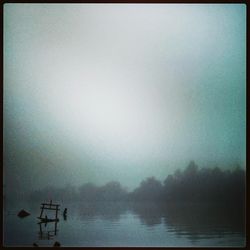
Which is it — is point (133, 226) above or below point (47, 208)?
below

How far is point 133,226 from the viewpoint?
2.32m

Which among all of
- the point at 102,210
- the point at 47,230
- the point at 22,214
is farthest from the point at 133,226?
the point at 22,214

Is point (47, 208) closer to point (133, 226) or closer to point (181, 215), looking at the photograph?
point (133, 226)

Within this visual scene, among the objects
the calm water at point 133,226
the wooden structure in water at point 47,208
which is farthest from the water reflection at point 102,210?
the wooden structure in water at point 47,208

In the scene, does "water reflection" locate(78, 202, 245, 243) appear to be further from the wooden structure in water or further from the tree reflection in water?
Result: the wooden structure in water

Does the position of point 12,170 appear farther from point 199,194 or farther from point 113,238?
point 199,194

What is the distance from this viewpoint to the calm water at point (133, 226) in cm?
227

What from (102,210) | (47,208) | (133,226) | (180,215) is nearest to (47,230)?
(47,208)

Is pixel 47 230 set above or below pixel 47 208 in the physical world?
below

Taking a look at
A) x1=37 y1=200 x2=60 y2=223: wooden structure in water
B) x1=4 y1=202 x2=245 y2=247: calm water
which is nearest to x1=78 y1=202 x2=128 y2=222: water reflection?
x1=4 y1=202 x2=245 y2=247: calm water

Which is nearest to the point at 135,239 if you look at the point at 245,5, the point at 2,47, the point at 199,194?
the point at 199,194

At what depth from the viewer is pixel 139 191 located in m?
2.33

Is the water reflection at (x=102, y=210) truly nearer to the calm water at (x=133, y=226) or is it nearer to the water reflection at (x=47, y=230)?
the calm water at (x=133, y=226)

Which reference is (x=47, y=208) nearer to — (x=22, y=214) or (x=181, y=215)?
(x=22, y=214)
